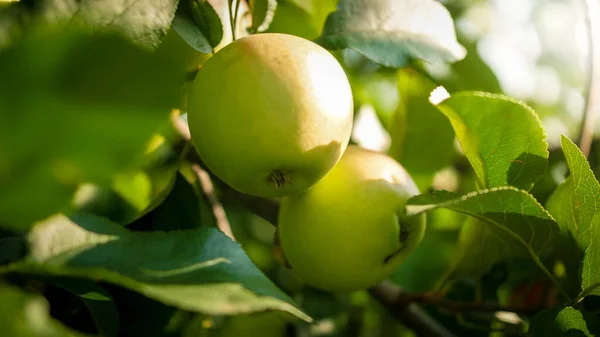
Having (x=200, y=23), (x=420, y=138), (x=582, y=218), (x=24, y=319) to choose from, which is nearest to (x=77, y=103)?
(x=24, y=319)

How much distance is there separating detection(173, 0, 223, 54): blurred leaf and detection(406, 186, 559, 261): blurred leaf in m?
0.30

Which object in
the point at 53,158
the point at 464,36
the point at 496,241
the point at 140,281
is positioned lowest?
the point at 496,241

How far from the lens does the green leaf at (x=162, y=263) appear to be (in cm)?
47

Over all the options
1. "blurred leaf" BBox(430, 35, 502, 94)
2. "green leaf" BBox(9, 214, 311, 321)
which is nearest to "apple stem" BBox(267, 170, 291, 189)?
"green leaf" BBox(9, 214, 311, 321)

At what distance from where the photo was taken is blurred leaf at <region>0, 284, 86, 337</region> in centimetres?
36

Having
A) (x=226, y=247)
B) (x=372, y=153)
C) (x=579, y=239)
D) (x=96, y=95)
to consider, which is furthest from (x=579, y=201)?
(x=96, y=95)

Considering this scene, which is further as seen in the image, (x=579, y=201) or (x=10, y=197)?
(x=579, y=201)

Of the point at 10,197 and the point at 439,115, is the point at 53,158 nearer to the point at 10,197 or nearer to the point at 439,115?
the point at 10,197

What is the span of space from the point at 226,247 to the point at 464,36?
80 cm

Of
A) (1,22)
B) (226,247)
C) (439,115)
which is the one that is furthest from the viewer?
(439,115)

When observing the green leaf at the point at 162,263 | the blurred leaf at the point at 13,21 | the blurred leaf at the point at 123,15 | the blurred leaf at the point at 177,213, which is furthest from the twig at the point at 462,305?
the blurred leaf at the point at 13,21

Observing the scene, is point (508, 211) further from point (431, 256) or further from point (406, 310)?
point (431, 256)

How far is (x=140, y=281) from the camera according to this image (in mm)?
481

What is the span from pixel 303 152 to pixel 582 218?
Answer: 35 cm
